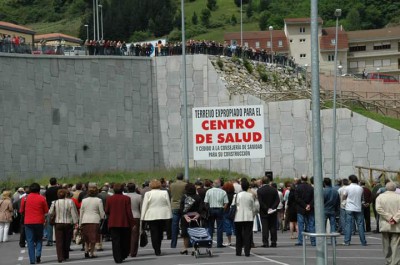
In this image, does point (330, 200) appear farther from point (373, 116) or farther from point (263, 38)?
point (263, 38)

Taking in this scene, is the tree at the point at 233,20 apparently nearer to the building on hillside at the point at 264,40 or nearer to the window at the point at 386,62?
the building on hillside at the point at 264,40

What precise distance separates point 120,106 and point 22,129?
6.51 metres

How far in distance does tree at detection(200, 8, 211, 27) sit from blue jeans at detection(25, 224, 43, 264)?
141 meters

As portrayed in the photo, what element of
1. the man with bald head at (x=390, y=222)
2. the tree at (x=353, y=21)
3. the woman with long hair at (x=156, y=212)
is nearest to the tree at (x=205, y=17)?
the tree at (x=353, y=21)

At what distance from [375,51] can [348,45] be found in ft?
11.4

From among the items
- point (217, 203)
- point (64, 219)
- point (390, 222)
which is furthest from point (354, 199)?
point (64, 219)

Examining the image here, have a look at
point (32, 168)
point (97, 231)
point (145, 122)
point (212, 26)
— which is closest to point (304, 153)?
point (145, 122)

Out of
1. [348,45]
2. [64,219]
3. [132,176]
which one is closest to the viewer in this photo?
[64,219]

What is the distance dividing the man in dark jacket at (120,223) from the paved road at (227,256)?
1.17 ft

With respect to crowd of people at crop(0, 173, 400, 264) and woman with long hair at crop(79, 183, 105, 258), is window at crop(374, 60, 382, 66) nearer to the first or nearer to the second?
crowd of people at crop(0, 173, 400, 264)

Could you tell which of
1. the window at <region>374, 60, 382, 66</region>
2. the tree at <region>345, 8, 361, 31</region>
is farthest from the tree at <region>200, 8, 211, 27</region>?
the window at <region>374, 60, 382, 66</region>

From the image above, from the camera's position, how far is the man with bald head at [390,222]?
20.0 meters

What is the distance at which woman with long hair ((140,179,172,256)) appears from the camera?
24438 millimetres

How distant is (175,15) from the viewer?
524ft
